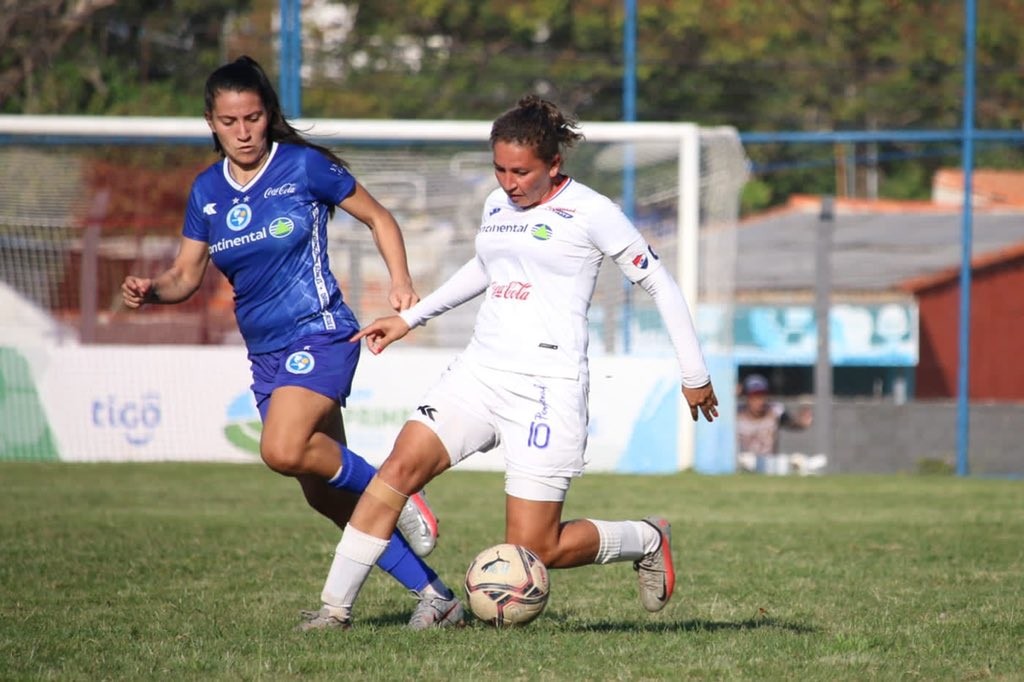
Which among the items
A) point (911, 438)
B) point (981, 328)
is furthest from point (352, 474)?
point (981, 328)

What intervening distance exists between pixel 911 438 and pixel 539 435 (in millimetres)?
12515

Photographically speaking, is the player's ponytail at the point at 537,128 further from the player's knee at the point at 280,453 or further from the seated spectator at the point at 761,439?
the seated spectator at the point at 761,439

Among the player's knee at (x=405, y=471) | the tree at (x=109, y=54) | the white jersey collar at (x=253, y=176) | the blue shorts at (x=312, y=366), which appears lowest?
the player's knee at (x=405, y=471)

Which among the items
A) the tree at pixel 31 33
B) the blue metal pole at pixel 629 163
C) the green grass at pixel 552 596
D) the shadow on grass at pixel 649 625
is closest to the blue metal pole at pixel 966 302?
the green grass at pixel 552 596

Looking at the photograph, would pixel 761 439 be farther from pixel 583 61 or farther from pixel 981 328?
pixel 583 61

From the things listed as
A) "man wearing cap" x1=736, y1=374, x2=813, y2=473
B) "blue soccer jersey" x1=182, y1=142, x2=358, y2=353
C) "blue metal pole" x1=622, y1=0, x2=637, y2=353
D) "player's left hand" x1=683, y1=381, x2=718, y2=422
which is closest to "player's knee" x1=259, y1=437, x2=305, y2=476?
"blue soccer jersey" x1=182, y1=142, x2=358, y2=353

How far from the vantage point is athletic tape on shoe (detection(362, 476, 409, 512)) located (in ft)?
19.1

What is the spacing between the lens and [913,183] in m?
38.6

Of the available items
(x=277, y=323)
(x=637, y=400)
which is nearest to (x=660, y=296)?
(x=277, y=323)

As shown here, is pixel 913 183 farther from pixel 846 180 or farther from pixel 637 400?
pixel 637 400

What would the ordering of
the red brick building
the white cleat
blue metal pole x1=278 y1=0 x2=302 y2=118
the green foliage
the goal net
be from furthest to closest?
the green foliage
the red brick building
blue metal pole x1=278 y1=0 x2=302 y2=118
the goal net
the white cleat

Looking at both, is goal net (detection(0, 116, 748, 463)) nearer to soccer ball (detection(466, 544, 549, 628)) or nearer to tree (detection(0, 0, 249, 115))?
tree (detection(0, 0, 249, 115))

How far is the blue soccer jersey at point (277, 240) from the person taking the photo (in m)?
6.23

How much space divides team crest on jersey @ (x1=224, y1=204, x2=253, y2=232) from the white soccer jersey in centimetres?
104
